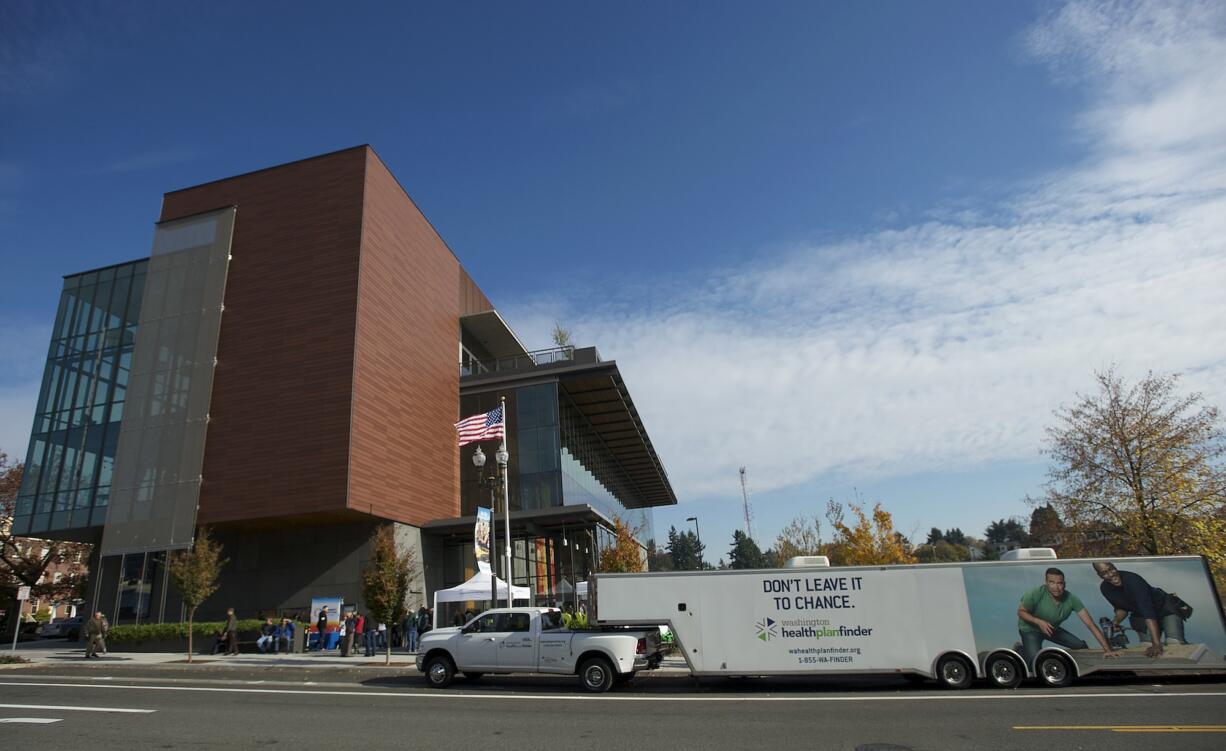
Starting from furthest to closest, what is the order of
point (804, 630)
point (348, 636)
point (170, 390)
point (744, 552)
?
point (744, 552) < point (170, 390) < point (348, 636) < point (804, 630)

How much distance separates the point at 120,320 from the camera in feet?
115

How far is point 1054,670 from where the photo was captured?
1411 centimetres

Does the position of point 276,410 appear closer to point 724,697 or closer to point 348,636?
point 348,636

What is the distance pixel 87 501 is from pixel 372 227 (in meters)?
18.6

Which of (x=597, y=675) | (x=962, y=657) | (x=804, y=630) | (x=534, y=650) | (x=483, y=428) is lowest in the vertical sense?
(x=597, y=675)

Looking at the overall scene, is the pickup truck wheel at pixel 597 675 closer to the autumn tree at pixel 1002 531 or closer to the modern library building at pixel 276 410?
the modern library building at pixel 276 410

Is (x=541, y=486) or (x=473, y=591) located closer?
(x=473, y=591)

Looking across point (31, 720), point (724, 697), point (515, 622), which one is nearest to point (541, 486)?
point (515, 622)

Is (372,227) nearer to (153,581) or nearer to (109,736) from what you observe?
(153,581)

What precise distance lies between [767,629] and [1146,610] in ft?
26.0

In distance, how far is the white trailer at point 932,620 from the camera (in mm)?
14156

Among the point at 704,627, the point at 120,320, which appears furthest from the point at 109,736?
the point at 120,320

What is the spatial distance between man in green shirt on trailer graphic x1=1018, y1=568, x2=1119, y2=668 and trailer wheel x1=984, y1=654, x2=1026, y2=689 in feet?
0.95

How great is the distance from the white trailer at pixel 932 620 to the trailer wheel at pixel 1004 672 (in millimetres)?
24
